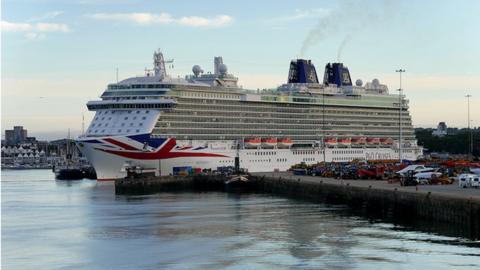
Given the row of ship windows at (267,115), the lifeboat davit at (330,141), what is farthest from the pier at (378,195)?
the lifeboat davit at (330,141)

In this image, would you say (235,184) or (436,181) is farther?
(235,184)

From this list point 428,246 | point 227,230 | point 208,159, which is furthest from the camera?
point 208,159

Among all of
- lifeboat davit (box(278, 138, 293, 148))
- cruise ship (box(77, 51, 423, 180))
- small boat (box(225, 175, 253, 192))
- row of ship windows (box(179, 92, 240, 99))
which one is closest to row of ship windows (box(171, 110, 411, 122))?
cruise ship (box(77, 51, 423, 180))

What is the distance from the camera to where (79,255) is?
37.6 meters

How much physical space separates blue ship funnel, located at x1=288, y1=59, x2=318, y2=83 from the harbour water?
49.0 meters

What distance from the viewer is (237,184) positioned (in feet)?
253

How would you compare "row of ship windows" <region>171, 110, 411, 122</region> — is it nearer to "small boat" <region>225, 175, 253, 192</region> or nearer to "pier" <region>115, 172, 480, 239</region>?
"pier" <region>115, 172, 480, 239</region>

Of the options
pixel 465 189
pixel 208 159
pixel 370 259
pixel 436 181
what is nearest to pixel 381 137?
pixel 208 159

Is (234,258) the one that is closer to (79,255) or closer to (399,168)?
(79,255)

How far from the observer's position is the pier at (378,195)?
43125 mm

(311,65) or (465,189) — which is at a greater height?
(311,65)

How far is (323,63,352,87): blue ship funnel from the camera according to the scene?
115 m

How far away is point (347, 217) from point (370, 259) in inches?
635

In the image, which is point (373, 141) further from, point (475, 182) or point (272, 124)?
point (475, 182)
